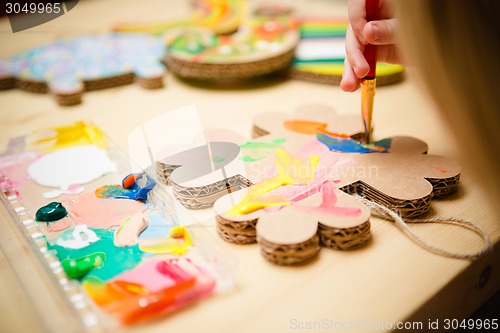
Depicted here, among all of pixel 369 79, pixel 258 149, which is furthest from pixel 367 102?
pixel 258 149

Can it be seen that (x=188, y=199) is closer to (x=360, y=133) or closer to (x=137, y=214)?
(x=137, y=214)

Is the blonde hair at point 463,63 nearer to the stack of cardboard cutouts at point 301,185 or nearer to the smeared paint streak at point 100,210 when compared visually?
the stack of cardboard cutouts at point 301,185

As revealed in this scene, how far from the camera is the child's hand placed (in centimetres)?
50

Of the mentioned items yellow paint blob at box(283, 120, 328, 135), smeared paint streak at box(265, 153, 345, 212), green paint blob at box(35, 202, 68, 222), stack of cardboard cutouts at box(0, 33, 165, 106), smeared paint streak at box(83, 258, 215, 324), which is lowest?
smeared paint streak at box(83, 258, 215, 324)

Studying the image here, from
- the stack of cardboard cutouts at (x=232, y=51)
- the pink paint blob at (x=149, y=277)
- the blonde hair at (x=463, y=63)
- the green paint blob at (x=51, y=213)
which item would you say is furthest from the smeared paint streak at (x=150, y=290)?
the stack of cardboard cutouts at (x=232, y=51)

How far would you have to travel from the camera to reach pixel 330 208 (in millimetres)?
439

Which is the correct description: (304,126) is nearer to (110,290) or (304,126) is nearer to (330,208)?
(330,208)

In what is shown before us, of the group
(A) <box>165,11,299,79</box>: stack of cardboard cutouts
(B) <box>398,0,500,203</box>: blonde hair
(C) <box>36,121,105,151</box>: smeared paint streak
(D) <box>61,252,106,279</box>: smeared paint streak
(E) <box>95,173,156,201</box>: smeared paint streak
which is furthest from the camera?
(A) <box>165,11,299,79</box>: stack of cardboard cutouts

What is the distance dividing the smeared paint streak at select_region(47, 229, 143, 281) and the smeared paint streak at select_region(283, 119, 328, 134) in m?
0.25

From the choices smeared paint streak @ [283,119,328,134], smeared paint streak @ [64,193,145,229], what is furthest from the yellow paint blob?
smeared paint streak @ [64,193,145,229]

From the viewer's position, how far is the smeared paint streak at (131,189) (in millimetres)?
500

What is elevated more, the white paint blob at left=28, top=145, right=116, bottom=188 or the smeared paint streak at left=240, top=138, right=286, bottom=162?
the smeared paint streak at left=240, top=138, right=286, bottom=162

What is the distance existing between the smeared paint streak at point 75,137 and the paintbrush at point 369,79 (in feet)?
1.04

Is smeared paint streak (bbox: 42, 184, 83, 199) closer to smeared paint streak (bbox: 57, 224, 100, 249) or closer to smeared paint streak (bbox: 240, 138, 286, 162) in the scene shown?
smeared paint streak (bbox: 57, 224, 100, 249)
